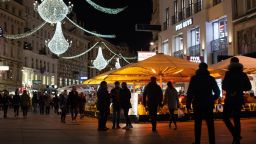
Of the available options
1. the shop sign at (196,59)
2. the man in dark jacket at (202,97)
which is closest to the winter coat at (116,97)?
the man in dark jacket at (202,97)

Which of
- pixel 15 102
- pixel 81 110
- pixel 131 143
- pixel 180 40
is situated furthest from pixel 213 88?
pixel 180 40

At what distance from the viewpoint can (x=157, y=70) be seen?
23641 millimetres

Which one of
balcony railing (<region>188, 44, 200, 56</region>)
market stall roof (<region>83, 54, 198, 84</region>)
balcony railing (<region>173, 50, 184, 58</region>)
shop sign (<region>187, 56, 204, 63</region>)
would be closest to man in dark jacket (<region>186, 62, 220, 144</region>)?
market stall roof (<region>83, 54, 198, 84</region>)

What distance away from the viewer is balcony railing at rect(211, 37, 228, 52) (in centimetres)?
3628

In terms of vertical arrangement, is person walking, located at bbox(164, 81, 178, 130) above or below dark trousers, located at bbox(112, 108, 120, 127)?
above

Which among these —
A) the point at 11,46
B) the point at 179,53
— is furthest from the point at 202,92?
the point at 11,46

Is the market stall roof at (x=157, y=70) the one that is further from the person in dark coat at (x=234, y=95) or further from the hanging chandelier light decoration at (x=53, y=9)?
the person in dark coat at (x=234, y=95)

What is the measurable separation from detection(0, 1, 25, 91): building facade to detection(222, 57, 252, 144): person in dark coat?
63.3 meters

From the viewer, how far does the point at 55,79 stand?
3775 inches

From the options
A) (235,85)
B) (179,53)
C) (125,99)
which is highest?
(179,53)

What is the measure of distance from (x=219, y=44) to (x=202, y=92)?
27.9m

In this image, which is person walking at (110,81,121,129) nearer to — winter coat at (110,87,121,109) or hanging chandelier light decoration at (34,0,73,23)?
winter coat at (110,87,121,109)

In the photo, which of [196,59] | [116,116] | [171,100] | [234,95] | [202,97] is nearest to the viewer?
[202,97]

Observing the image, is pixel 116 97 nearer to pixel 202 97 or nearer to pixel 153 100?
pixel 153 100
